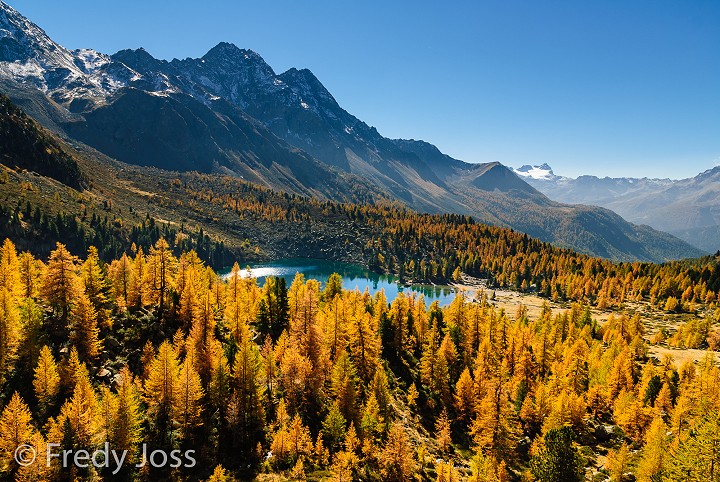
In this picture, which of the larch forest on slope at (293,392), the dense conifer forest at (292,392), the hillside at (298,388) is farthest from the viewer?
the hillside at (298,388)

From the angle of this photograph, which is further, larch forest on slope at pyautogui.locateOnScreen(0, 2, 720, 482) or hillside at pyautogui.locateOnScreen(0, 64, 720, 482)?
hillside at pyautogui.locateOnScreen(0, 64, 720, 482)

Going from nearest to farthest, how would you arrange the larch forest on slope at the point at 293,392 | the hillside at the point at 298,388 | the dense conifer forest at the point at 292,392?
the larch forest on slope at the point at 293,392 < the dense conifer forest at the point at 292,392 < the hillside at the point at 298,388

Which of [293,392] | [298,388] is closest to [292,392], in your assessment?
[293,392]

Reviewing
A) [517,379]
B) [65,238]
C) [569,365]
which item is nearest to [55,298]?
[517,379]

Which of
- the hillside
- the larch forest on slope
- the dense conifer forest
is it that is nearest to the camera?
the larch forest on slope

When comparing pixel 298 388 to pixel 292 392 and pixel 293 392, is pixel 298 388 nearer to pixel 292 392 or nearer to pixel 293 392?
pixel 293 392

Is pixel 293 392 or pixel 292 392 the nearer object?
pixel 292 392

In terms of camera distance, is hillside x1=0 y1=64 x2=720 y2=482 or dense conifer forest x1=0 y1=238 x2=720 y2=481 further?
hillside x1=0 y1=64 x2=720 y2=482

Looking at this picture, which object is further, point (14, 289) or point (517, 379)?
point (517, 379)

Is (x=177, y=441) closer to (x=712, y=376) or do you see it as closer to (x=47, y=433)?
(x=47, y=433)

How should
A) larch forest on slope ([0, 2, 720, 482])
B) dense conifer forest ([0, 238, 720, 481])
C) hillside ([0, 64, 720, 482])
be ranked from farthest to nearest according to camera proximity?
hillside ([0, 64, 720, 482])
dense conifer forest ([0, 238, 720, 481])
larch forest on slope ([0, 2, 720, 482])

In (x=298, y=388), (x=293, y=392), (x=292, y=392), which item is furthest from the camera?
(x=298, y=388)
